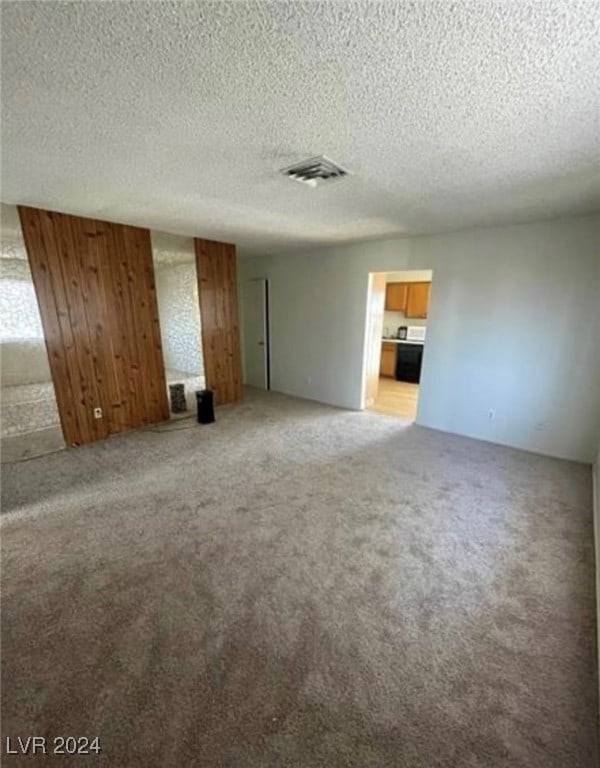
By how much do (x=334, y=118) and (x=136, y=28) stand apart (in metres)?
0.84

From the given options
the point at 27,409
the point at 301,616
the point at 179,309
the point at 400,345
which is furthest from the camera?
the point at 400,345

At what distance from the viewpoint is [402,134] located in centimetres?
167

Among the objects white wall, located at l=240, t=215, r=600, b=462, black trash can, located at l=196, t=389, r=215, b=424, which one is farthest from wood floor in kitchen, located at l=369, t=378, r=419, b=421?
black trash can, located at l=196, t=389, r=215, b=424

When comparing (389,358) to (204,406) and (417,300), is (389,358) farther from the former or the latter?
(204,406)

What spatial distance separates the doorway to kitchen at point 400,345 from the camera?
5.46 meters

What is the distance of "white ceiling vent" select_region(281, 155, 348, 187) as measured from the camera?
6.50ft

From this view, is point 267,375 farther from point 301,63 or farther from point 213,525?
point 301,63

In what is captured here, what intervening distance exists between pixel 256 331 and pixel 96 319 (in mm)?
2953

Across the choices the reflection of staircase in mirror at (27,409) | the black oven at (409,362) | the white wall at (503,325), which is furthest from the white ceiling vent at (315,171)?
the black oven at (409,362)

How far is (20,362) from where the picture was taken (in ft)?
10.5

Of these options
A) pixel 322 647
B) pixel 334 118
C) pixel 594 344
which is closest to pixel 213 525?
pixel 322 647

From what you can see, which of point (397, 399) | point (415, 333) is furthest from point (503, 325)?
point (415, 333)

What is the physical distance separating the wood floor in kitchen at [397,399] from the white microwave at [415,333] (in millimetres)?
924

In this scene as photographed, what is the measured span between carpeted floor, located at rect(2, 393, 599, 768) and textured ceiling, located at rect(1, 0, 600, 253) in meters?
2.41
